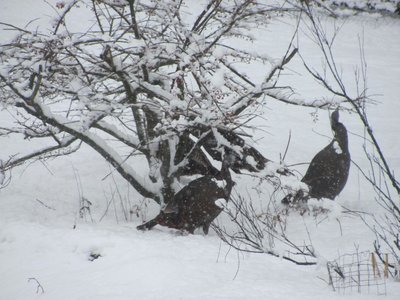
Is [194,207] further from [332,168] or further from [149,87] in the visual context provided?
[332,168]

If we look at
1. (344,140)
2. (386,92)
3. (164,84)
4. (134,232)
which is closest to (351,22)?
(386,92)

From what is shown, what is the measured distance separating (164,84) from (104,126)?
88 centimetres

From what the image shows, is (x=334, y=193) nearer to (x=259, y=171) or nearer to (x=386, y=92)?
(x=259, y=171)

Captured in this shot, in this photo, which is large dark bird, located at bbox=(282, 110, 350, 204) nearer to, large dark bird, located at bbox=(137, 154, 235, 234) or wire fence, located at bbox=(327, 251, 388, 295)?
large dark bird, located at bbox=(137, 154, 235, 234)

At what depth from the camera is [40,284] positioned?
3.73 meters

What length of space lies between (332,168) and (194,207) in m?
2.08

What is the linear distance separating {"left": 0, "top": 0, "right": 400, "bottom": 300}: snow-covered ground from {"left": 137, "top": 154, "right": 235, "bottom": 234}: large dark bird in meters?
0.14

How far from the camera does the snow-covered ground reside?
3395 millimetres

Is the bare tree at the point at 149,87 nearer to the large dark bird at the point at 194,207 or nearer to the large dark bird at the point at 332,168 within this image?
the large dark bird at the point at 194,207

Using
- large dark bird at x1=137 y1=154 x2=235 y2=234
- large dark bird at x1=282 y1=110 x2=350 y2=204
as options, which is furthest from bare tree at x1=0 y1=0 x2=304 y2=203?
large dark bird at x1=282 y1=110 x2=350 y2=204

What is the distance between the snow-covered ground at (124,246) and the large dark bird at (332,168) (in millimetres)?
391

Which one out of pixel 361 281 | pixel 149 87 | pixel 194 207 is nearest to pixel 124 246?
pixel 194 207

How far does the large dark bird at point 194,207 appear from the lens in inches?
195

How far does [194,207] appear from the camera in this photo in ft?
16.2
